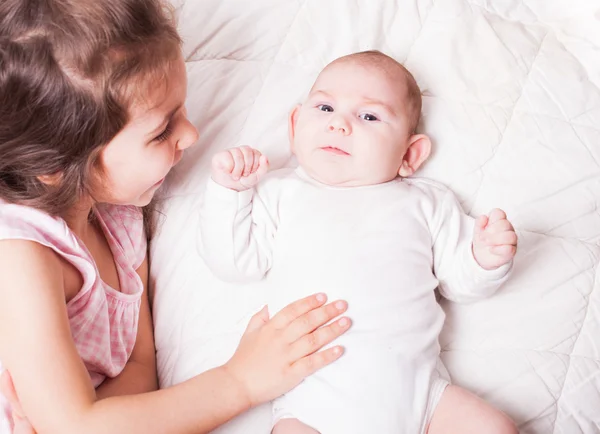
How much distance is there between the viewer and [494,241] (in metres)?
1.10

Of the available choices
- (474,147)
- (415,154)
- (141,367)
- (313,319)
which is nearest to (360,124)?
(415,154)

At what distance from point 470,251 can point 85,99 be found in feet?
2.13

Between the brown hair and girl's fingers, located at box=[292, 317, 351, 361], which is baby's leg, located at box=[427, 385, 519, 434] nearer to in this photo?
girl's fingers, located at box=[292, 317, 351, 361]

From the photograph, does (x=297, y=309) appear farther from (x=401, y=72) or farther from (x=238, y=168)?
(x=401, y=72)

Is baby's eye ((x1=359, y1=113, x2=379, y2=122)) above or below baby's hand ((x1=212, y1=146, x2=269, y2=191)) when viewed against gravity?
above

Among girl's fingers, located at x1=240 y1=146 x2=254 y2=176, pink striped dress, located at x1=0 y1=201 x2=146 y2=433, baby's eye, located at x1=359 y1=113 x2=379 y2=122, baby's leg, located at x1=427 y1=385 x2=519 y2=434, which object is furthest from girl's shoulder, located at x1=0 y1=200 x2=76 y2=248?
baby's leg, located at x1=427 y1=385 x2=519 y2=434

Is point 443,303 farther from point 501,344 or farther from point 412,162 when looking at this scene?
point 412,162

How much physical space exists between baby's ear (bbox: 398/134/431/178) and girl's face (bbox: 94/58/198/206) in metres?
0.38

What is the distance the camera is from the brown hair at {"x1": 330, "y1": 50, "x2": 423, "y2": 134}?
125cm

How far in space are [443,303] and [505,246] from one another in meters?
0.20

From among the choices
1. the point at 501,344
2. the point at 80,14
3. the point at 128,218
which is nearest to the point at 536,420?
the point at 501,344

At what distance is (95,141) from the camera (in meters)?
1.01

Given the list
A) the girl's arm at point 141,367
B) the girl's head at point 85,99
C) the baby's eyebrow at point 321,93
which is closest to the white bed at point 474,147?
the girl's arm at point 141,367

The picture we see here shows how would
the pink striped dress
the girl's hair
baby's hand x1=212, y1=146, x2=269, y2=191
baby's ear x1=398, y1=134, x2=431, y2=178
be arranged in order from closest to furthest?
the girl's hair, the pink striped dress, baby's hand x1=212, y1=146, x2=269, y2=191, baby's ear x1=398, y1=134, x2=431, y2=178
